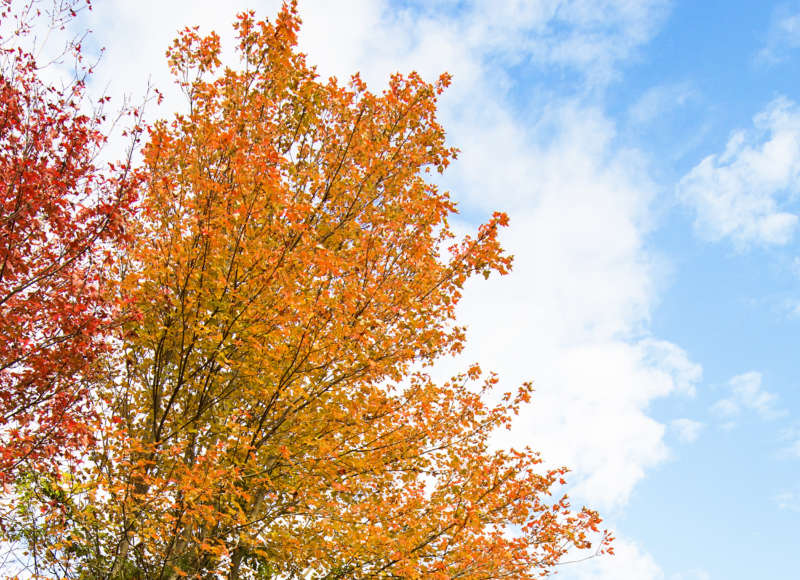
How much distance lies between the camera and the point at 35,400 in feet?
→ 19.0

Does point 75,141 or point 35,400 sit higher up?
point 75,141

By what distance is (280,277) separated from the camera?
5.72 meters

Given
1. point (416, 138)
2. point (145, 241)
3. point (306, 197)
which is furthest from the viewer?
point (416, 138)

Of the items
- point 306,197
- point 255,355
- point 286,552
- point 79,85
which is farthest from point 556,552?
point 79,85

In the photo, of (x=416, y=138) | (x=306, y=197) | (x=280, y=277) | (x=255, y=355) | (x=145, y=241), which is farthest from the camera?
(x=416, y=138)

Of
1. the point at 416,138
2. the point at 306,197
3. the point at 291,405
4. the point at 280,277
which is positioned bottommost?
the point at 291,405

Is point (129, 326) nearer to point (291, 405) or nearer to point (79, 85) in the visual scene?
point (291, 405)

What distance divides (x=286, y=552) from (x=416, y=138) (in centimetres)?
580

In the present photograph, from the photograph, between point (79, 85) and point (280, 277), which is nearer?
point (280, 277)

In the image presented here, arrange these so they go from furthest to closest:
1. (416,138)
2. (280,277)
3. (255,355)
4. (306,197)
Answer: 1. (416,138)
2. (306,197)
3. (255,355)
4. (280,277)

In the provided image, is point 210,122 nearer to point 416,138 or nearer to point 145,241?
point 145,241

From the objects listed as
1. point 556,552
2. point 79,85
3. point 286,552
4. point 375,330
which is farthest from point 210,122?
point 556,552

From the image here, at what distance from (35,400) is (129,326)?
1203 millimetres

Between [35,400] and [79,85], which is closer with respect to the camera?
[35,400]
